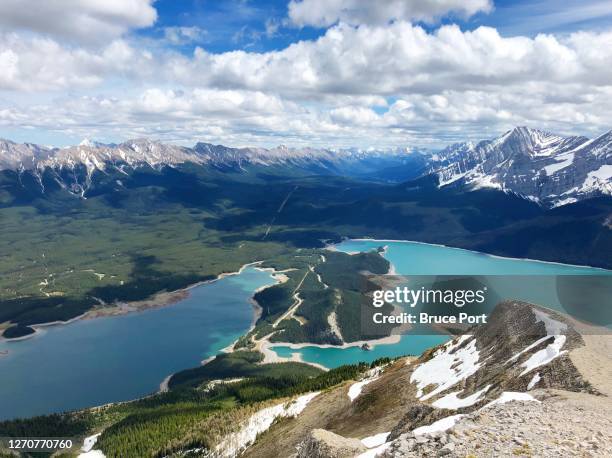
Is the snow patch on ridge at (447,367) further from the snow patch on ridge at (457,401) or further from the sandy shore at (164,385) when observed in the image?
the sandy shore at (164,385)

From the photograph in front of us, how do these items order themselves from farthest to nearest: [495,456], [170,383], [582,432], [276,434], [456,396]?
[170,383], [276,434], [456,396], [582,432], [495,456]

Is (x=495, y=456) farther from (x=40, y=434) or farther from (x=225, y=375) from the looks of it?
(x=225, y=375)

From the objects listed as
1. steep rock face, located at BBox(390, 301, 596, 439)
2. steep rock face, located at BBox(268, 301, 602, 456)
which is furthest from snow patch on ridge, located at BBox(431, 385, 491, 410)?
steep rock face, located at BBox(268, 301, 602, 456)

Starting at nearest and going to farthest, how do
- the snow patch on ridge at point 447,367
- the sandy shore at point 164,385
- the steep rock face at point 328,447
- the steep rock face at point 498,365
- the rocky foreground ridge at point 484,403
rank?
the rocky foreground ridge at point 484,403 → the steep rock face at point 328,447 → the steep rock face at point 498,365 → the snow patch on ridge at point 447,367 → the sandy shore at point 164,385

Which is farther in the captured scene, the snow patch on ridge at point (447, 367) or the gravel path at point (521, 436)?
the snow patch on ridge at point (447, 367)

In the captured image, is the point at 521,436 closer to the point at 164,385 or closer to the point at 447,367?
the point at 447,367

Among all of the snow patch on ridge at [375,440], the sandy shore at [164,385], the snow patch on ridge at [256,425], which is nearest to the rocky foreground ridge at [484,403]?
the snow patch on ridge at [375,440]

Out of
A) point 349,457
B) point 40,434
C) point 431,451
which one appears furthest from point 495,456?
point 40,434

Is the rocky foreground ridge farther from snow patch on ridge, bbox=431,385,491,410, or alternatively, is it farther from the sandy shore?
the sandy shore
